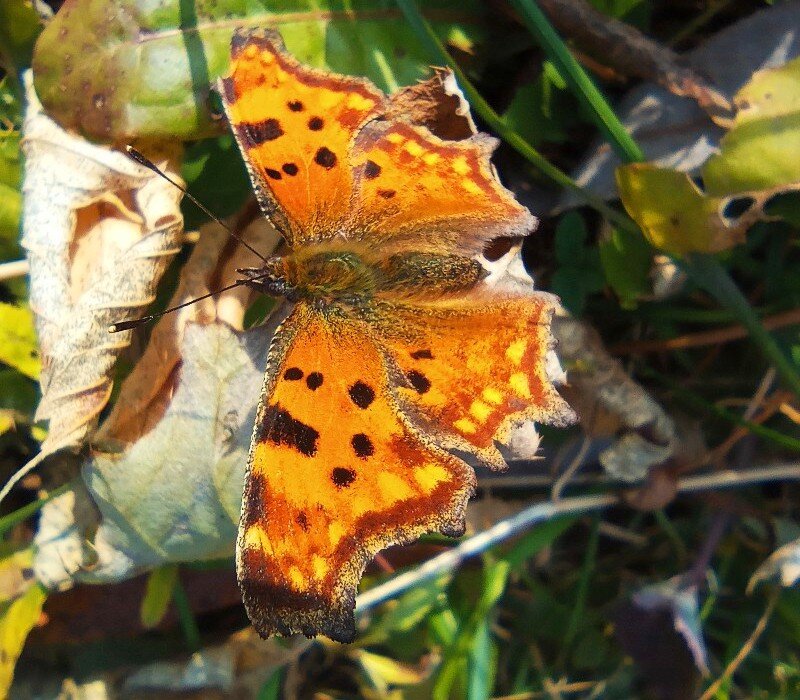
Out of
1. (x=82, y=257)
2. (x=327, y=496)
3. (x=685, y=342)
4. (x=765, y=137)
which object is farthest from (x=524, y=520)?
(x=82, y=257)

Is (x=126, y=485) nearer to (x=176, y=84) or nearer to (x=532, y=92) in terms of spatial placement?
(x=176, y=84)

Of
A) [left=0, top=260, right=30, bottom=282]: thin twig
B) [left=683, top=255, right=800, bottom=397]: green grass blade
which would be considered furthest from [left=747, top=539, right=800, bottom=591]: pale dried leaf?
[left=0, top=260, right=30, bottom=282]: thin twig

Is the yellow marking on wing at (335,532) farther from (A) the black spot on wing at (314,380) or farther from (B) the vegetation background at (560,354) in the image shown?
(B) the vegetation background at (560,354)

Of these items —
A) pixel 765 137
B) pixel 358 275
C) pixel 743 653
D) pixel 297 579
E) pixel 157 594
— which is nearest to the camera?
pixel 297 579

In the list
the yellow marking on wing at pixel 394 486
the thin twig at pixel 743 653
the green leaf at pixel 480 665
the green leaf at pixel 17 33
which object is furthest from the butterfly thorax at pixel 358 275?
the thin twig at pixel 743 653

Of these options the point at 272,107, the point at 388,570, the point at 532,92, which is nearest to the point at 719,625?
the point at 388,570

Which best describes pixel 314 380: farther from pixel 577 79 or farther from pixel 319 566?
pixel 577 79

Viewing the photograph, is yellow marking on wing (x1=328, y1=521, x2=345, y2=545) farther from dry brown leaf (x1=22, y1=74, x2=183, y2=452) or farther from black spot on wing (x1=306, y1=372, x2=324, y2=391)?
dry brown leaf (x1=22, y1=74, x2=183, y2=452)
